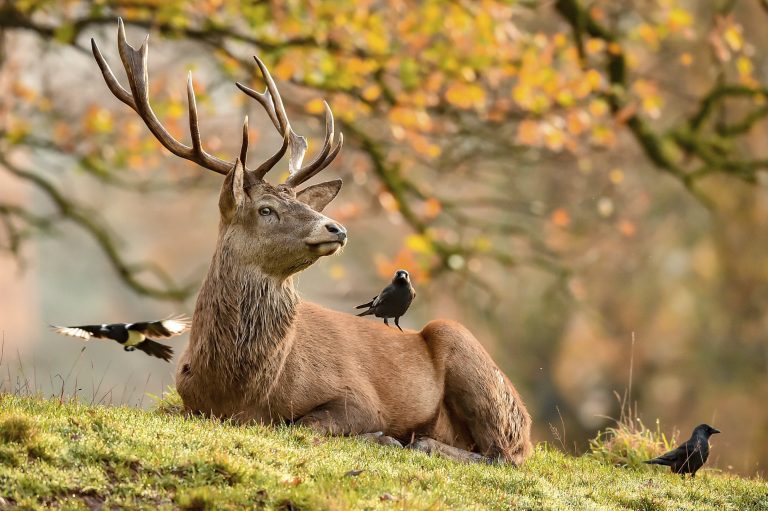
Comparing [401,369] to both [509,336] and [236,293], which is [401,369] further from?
[509,336]

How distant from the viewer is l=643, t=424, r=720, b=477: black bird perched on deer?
855cm

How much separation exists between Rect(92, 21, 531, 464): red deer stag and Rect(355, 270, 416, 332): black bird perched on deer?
0.96 ft

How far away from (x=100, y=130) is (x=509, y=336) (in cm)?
1368

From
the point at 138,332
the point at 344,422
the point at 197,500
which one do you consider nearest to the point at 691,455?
the point at 344,422

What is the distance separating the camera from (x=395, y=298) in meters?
8.28

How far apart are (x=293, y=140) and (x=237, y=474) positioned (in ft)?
11.5

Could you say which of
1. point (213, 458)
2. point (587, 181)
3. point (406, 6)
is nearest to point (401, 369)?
point (213, 458)

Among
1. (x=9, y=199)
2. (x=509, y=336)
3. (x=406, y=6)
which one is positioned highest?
(x=406, y=6)

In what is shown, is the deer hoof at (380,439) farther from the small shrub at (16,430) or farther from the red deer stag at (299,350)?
the small shrub at (16,430)

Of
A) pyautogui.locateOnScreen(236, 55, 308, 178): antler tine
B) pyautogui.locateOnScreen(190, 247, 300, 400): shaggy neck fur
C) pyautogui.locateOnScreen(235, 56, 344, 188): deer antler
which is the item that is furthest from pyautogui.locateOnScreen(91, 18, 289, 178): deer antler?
pyautogui.locateOnScreen(190, 247, 300, 400): shaggy neck fur

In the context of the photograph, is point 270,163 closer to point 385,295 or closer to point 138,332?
point 385,295

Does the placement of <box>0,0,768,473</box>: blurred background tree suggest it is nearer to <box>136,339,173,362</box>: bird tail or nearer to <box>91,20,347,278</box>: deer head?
<box>136,339,173,362</box>: bird tail

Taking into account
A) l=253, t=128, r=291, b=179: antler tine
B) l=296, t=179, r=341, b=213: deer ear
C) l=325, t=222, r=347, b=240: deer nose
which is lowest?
l=325, t=222, r=347, b=240: deer nose

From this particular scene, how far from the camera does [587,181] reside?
80.8 feet
